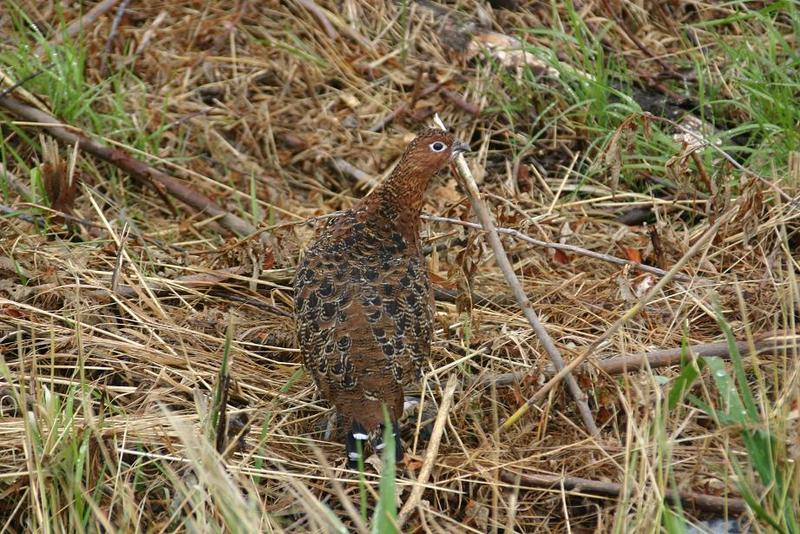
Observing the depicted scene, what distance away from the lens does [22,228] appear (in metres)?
5.45

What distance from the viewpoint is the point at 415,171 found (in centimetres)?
470

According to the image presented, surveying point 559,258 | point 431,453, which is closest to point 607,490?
point 431,453

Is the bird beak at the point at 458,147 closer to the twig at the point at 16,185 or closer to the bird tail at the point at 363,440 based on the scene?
the bird tail at the point at 363,440

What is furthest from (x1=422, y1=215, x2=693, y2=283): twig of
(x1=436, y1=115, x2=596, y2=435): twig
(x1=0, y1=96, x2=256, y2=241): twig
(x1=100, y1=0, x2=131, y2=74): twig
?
(x1=100, y1=0, x2=131, y2=74): twig

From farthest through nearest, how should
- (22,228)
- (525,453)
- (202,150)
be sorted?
(202,150) < (22,228) < (525,453)

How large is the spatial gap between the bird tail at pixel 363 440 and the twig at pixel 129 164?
6.20 ft

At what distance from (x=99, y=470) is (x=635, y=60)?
4070 millimetres

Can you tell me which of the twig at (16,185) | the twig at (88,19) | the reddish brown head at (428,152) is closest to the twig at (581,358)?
the reddish brown head at (428,152)

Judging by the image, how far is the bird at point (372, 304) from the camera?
4062 millimetres

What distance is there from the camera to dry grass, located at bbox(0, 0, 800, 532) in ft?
12.0

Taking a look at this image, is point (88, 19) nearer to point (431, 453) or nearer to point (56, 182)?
point (56, 182)

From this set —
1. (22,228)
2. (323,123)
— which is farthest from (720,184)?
(22,228)

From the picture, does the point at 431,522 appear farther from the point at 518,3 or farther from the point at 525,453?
the point at 518,3

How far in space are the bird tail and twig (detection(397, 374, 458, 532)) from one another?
0.11 metres
